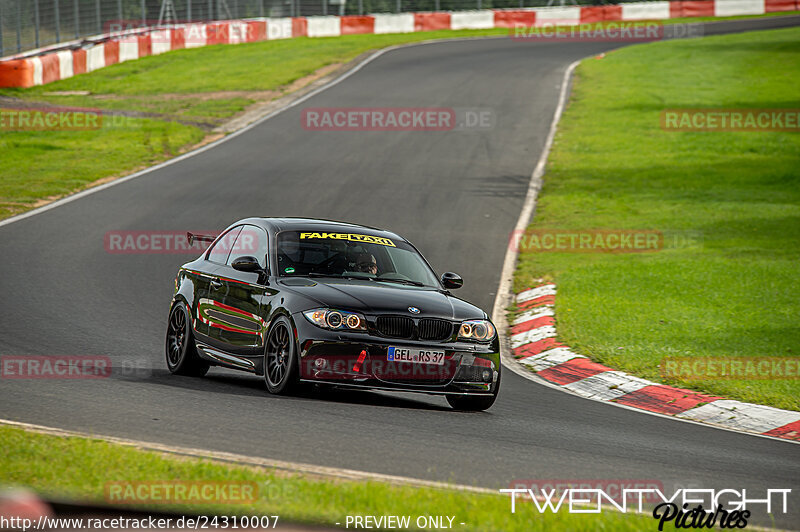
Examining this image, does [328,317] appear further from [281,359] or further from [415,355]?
[415,355]

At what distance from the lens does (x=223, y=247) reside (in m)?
11.0

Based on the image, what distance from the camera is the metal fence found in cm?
3906

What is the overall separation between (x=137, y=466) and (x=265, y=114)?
27.0 m

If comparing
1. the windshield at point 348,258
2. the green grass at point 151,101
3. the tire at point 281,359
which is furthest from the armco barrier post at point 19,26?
the tire at point 281,359

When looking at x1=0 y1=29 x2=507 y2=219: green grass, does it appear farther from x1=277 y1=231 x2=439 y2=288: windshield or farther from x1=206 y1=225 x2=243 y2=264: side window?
x1=277 y1=231 x2=439 y2=288: windshield

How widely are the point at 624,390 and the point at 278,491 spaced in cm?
589

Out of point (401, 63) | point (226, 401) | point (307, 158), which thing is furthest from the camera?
point (401, 63)

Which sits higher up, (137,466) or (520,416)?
(137,466)

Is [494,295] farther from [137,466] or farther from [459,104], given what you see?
[459,104]

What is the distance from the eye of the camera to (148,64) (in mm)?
42625

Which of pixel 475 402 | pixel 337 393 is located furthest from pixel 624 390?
pixel 337 393

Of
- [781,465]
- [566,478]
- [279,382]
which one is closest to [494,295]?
[279,382]

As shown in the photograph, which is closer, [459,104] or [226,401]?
[226,401]

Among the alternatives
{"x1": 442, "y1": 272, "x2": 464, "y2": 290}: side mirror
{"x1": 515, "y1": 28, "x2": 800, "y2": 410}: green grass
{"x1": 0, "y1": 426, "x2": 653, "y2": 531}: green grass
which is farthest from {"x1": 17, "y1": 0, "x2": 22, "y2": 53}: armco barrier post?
{"x1": 0, "y1": 426, "x2": 653, "y2": 531}: green grass
